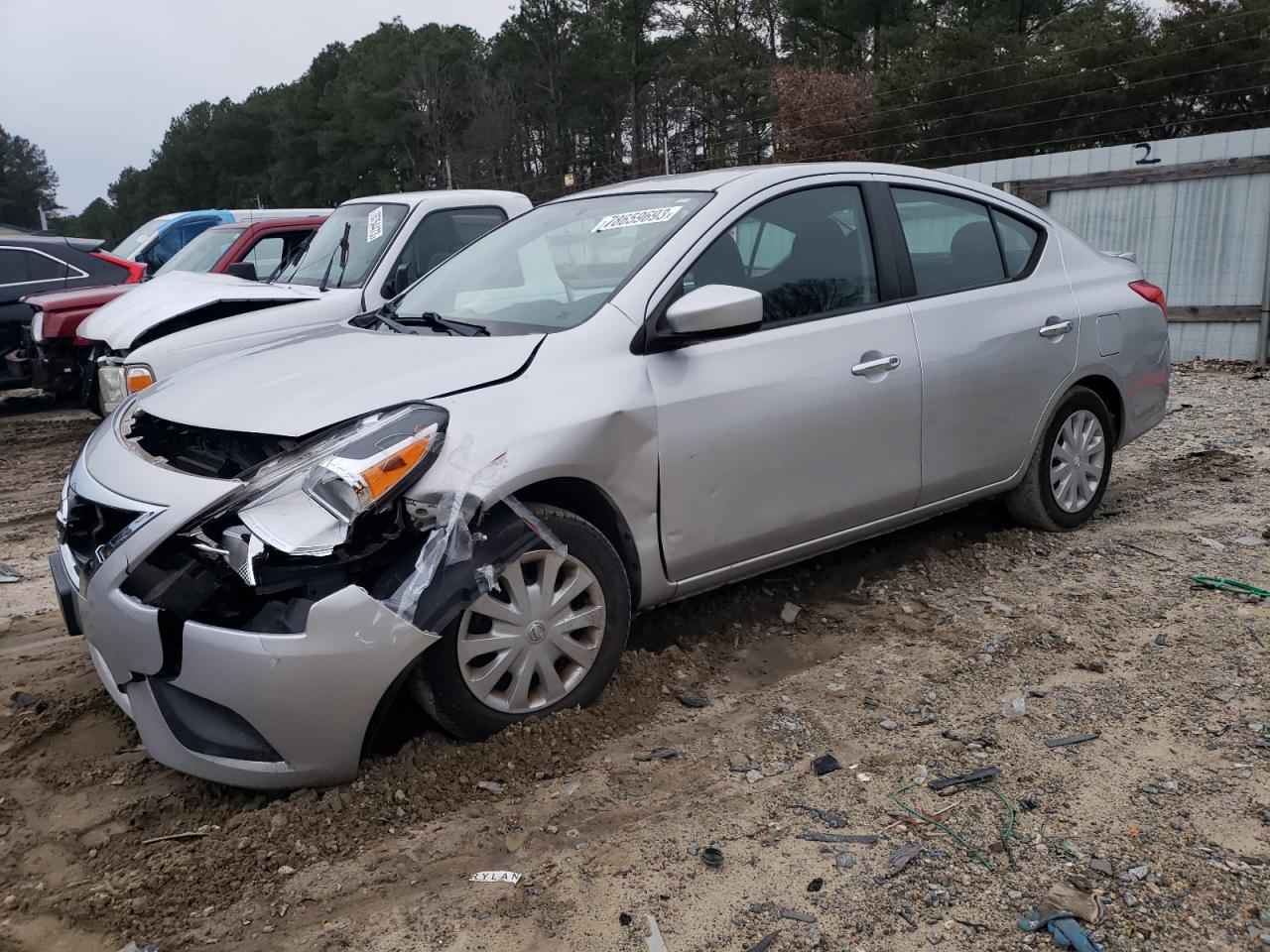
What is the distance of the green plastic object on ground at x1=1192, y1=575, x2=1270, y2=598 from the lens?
4.24 metres

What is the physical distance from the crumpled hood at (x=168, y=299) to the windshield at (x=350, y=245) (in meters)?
0.19

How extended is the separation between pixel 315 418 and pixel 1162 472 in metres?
5.33

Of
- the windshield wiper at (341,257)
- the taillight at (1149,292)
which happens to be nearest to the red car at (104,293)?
the windshield wiper at (341,257)

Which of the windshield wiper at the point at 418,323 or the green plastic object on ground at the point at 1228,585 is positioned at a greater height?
the windshield wiper at the point at 418,323

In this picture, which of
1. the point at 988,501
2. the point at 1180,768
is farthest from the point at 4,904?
the point at 988,501

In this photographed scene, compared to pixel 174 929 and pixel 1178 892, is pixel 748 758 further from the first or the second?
pixel 174 929

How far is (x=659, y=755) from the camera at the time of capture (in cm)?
320

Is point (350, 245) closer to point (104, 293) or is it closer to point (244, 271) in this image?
point (244, 271)

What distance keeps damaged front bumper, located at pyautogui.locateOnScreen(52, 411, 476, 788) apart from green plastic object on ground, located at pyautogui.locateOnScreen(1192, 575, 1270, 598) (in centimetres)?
323

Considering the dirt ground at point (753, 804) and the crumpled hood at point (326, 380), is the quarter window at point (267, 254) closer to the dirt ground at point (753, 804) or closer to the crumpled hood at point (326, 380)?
the dirt ground at point (753, 804)

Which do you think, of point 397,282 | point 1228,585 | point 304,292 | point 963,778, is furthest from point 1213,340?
point 963,778

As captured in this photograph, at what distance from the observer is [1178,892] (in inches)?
97.7

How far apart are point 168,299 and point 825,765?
21.2 ft

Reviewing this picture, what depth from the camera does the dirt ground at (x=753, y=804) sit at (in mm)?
2477
